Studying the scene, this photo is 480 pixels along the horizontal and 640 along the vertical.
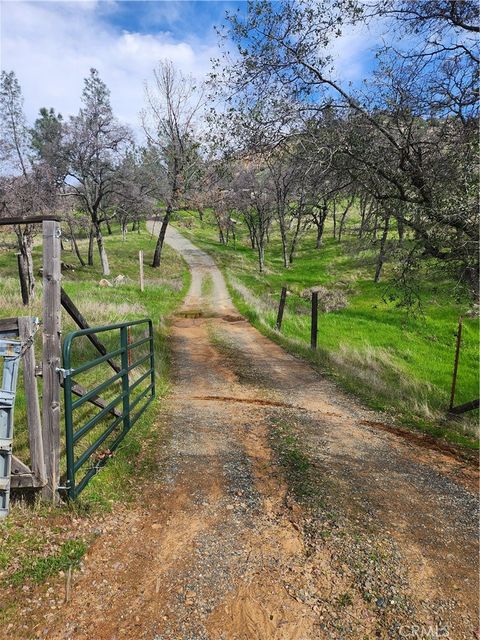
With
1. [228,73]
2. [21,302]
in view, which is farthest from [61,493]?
[21,302]

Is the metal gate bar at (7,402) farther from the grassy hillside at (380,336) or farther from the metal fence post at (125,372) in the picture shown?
the grassy hillside at (380,336)

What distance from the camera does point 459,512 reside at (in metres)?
4.18

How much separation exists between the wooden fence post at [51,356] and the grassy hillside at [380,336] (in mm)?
6034

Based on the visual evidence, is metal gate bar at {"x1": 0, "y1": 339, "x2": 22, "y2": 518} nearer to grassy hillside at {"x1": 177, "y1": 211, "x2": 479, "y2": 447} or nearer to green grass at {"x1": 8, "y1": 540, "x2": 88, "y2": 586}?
green grass at {"x1": 8, "y1": 540, "x2": 88, "y2": 586}

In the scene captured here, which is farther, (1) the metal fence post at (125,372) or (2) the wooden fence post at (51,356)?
(1) the metal fence post at (125,372)

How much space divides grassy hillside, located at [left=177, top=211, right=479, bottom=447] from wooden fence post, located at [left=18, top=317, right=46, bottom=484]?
614 centimetres

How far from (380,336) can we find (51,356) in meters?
16.4

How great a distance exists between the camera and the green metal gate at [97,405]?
348cm

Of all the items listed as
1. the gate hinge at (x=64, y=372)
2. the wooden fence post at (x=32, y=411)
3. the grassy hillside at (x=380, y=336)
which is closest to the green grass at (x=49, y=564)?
the wooden fence post at (x=32, y=411)

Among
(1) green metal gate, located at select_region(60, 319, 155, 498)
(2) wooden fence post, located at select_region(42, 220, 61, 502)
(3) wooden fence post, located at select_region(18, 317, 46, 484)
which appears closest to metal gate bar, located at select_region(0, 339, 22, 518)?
(3) wooden fence post, located at select_region(18, 317, 46, 484)

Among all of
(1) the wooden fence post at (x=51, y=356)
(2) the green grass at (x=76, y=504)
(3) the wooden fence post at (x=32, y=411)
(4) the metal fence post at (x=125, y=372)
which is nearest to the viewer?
(2) the green grass at (x=76, y=504)

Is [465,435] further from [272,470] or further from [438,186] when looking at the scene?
[438,186]

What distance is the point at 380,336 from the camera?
17.5m

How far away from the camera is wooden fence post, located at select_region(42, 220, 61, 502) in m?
3.45
